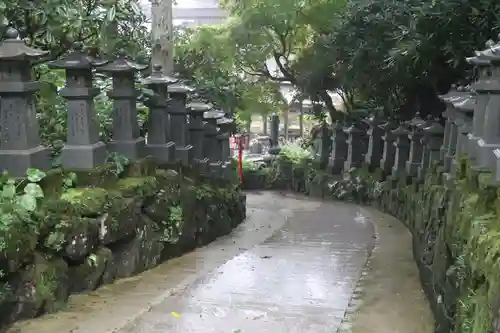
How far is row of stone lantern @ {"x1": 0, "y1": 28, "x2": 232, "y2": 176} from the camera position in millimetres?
5566

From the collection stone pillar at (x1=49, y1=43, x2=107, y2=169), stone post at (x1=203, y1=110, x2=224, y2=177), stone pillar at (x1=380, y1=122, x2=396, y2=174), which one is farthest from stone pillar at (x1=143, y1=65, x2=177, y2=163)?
stone pillar at (x1=380, y1=122, x2=396, y2=174)

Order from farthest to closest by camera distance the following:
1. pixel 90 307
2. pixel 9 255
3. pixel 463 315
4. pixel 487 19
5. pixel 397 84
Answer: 1. pixel 397 84
2. pixel 487 19
3. pixel 90 307
4. pixel 9 255
5. pixel 463 315

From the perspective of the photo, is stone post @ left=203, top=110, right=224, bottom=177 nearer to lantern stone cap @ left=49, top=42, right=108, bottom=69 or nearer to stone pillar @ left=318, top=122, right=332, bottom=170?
lantern stone cap @ left=49, top=42, right=108, bottom=69

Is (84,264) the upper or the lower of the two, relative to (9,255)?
lower

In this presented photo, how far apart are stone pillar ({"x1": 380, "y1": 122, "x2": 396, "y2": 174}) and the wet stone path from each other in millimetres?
6709

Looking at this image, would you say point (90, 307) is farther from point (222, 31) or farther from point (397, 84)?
point (222, 31)

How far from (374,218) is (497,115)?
8.95m

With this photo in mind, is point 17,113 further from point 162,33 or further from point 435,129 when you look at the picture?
point 435,129

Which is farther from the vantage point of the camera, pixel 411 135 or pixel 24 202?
pixel 411 135

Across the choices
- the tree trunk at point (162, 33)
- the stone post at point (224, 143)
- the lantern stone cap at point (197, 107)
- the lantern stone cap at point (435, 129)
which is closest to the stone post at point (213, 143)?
the stone post at point (224, 143)

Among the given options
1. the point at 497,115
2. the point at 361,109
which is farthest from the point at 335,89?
the point at 497,115

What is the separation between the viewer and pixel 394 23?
35.4 ft

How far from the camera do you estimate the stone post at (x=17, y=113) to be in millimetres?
5535

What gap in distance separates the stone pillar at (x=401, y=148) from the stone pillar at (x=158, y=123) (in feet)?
25.1
